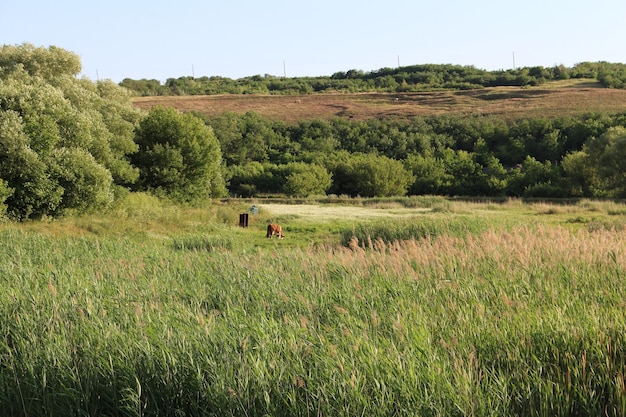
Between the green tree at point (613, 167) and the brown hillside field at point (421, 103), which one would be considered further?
the brown hillside field at point (421, 103)

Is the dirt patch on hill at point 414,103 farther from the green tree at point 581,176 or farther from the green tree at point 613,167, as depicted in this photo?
the green tree at point 613,167

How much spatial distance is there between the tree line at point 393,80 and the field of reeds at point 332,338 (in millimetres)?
100587

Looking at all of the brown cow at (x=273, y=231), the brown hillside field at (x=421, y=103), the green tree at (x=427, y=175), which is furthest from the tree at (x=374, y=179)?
the brown cow at (x=273, y=231)

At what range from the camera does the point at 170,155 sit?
3422 cm

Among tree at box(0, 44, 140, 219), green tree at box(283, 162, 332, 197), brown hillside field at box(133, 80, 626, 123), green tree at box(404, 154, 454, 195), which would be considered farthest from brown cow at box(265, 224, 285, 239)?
brown hillside field at box(133, 80, 626, 123)

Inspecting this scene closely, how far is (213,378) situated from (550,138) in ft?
226

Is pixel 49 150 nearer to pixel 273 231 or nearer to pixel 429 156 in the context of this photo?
pixel 273 231

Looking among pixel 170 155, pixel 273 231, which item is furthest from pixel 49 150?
pixel 170 155

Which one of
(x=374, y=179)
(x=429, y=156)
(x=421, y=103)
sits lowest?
(x=374, y=179)

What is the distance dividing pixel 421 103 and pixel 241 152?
35913 mm

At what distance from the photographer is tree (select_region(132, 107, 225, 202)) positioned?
34094 mm

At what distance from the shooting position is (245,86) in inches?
4968

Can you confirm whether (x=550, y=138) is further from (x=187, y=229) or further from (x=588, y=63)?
(x=588, y=63)

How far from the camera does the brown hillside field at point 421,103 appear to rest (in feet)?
268
